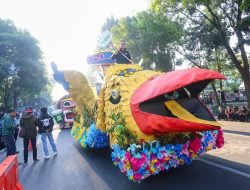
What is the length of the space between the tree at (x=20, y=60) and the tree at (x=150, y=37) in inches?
372

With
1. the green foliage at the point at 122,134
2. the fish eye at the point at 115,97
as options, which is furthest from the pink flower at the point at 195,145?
the fish eye at the point at 115,97

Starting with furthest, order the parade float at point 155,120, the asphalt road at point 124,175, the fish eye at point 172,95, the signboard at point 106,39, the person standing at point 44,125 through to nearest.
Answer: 1. the signboard at point 106,39
2. the person standing at point 44,125
3. the asphalt road at point 124,175
4. the fish eye at point 172,95
5. the parade float at point 155,120

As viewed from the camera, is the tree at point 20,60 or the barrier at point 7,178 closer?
the barrier at point 7,178

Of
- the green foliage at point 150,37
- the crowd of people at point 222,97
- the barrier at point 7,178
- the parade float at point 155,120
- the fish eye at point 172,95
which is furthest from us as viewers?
the green foliage at point 150,37

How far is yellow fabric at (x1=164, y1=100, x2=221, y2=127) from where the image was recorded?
4.41 meters

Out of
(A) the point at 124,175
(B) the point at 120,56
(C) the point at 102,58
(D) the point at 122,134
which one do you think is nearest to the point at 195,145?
(D) the point at 122,134

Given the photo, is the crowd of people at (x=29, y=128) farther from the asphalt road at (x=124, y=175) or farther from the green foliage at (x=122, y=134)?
the green foliage at (x=122, y=134)

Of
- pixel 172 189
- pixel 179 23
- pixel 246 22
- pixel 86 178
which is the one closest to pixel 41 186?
pixel 86 178

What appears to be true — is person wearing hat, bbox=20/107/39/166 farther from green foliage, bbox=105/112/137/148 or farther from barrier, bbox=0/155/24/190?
green foliage, bbox=105/112/137/148

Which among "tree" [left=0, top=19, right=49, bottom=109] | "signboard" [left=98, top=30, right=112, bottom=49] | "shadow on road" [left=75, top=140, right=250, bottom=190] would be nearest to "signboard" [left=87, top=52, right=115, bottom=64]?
"signboard" [left=98, top=30, right=112, bottom=49]

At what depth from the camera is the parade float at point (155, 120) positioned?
431 centimetres

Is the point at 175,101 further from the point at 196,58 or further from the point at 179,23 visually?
the point at 196,58

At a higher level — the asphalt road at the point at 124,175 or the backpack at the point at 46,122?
the backpack at the point at 46,122

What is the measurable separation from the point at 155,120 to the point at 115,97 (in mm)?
1229
